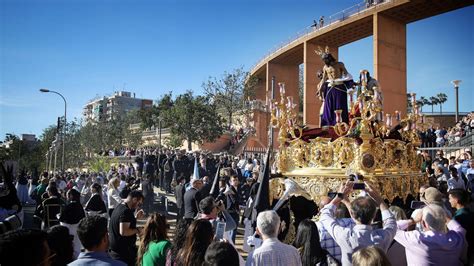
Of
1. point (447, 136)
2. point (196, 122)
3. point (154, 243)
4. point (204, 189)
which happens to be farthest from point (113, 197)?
point (196, 122)

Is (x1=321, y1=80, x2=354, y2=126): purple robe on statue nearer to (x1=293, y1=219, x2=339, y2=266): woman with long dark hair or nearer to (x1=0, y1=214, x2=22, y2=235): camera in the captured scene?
(x1=293, y1=219, x2=339, y2=266): woman with long dark hair

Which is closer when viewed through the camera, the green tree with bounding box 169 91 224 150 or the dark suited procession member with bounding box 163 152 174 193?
the dark suited procession member with bounding box 163 152 174 193

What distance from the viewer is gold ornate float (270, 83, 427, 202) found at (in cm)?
920

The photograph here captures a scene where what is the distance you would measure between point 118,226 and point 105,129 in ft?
174

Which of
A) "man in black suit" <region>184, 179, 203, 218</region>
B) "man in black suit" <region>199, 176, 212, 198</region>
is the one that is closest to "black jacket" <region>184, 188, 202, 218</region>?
"man in black suit" <region>184, 179, 203, 218</region>

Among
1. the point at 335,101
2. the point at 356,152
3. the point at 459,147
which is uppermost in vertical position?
the point at 335,101

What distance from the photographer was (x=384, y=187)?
30.0 ft

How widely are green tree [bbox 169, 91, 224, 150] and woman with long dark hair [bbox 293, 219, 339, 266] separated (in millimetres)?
36122

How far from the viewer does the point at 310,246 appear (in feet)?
14.8

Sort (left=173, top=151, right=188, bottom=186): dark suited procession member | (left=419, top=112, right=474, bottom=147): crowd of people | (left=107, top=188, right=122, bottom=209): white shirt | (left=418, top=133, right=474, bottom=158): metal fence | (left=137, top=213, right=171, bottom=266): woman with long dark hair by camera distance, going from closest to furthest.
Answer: (left=137, top=213, right=171, bottom=266): woman with long dark hair, (left=107, top=188, right=122, bottom=209): white shirt, (left=418, top=133, right=474, bottom=158): metal fence, (left=173, top=151, right=188, bottom=186): dark suited procession member, (left=419, top=112, right=474, bottom=147): crowd of people

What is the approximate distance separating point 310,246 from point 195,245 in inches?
56.7

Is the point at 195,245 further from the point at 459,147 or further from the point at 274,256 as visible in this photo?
the point at 459,147

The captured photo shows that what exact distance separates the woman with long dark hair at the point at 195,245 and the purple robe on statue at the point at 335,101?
759 centimetres

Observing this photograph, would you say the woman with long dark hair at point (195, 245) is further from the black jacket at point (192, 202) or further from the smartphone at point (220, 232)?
the black jacket at point (192, 202)
